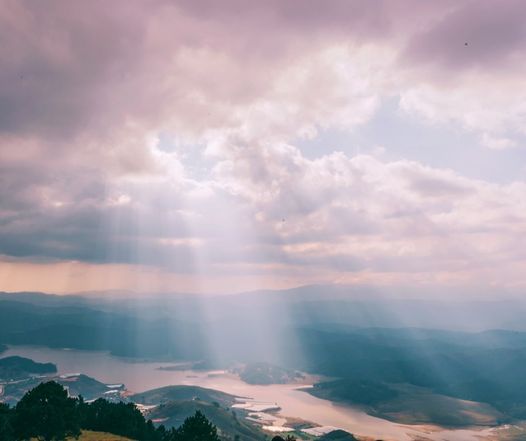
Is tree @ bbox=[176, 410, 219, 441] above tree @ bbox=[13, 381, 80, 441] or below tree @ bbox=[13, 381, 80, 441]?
below

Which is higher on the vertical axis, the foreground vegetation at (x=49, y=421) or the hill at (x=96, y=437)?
the foreground vegetation at (x=49, y=421)

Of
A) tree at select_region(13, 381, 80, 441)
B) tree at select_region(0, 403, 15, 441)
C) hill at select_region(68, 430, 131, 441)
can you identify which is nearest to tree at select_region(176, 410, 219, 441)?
hill at select_region(68, 430, 131, 441)

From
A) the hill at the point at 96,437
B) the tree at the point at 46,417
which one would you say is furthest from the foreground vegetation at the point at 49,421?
the hill at the point at 96,437

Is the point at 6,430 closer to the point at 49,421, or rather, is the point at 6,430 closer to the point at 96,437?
the point at 49,421

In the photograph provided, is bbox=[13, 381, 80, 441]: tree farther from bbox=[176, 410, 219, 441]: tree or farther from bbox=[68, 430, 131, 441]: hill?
bbox=[176, 410, 219, 441]: tree

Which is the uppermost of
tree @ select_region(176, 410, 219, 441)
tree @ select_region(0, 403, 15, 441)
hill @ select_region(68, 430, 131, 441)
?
tree @ select_region(0, 403, 15, 441)

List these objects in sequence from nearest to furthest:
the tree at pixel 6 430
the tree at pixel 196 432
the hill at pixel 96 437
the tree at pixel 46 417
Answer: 1. the tree at pixel 6 430
2. the tree at pixel 46 417
3. the tree at pixel 196 432
4. the hill at pixel 96 437

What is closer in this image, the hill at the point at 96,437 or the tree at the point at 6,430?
the tree at the point at 6,430

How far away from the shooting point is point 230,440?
198500 mm

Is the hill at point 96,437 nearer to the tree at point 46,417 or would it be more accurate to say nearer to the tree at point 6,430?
the tree at point 46,417

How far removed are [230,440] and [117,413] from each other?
11823cm

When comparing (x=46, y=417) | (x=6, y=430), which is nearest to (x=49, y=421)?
(x=46, y=417)

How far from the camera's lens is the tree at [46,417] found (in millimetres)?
68438

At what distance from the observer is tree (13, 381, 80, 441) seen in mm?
68438
